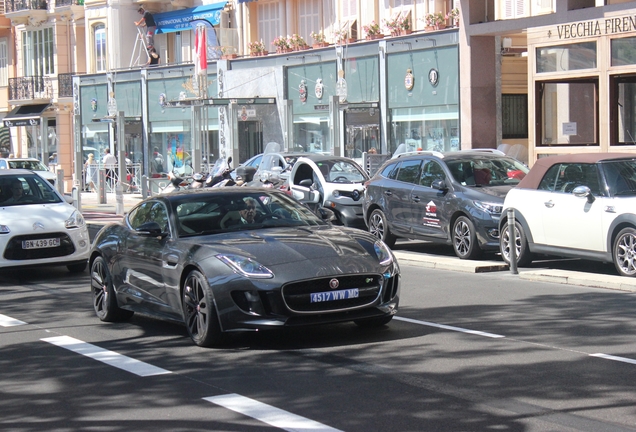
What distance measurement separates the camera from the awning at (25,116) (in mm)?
51156

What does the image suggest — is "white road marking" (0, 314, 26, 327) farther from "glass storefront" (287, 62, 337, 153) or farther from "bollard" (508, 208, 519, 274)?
"glass storefront" (287, 62, 337, 153)

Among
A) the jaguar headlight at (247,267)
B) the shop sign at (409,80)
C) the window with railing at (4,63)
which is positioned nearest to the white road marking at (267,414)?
the jaguar headlight at (247,267)

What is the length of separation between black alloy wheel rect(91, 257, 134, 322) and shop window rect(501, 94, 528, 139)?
20.4 m

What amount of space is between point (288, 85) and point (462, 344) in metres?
29.6

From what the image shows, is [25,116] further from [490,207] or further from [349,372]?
[349,372]

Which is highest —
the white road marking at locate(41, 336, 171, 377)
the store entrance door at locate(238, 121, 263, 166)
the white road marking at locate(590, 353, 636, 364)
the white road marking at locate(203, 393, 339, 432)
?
the store entrance door at locate(238, 121, 263, 166)

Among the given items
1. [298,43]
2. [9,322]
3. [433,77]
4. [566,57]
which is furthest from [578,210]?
[298,43]

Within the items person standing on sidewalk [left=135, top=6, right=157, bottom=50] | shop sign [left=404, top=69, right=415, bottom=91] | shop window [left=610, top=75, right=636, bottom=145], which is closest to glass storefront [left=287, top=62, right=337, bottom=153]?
shop sign [left=404, top=69, right=415, bottom=91]

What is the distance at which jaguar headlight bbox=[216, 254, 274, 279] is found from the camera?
28.4ft

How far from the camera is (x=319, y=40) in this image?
36.2 meters

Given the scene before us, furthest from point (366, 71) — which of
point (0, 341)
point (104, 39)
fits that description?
point (0, 341)

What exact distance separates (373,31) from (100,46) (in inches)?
747

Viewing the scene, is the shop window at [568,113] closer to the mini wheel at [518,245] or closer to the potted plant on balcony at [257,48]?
the mini wheel at [518,245]

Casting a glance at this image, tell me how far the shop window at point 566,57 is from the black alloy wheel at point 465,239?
7618 millimetres
